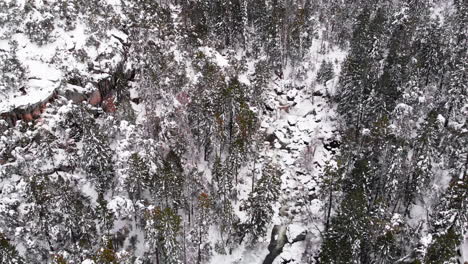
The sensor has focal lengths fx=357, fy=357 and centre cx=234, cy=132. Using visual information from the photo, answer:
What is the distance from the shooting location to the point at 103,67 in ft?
159

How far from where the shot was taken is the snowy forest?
3538 centimetres

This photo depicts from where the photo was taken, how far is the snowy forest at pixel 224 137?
35.4 m

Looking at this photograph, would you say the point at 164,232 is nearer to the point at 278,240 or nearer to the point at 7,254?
the point at 7,254

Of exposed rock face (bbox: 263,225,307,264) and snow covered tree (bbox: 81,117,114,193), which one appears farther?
exposed rock face (bbox: 263,225,307,264)

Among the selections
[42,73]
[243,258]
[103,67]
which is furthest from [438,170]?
[42,73]

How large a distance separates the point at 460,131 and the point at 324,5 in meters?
40.8

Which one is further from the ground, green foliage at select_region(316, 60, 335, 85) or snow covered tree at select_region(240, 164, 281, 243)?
green foliage at select_region(316, 60, 335, 85)

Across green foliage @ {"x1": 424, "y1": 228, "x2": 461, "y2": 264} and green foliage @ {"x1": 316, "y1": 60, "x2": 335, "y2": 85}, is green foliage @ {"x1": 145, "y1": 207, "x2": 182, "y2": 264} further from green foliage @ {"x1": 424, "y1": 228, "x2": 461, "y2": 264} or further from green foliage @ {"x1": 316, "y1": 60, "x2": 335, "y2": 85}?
green foliage @ {"x1": 316, "y1": 60, "x2": 335, "y2": 85}

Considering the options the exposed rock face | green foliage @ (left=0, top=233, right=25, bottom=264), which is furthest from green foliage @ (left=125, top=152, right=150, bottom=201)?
the exposed rock face

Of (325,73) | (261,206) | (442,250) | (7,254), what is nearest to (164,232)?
(261,206)

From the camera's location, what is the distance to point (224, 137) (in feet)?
160

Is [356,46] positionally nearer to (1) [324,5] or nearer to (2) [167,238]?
(1) [324,5]

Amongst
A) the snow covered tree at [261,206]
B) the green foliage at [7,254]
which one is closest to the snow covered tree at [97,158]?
the green foliage at [7,254]

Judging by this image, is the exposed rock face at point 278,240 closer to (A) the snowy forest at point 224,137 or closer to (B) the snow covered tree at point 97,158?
(A) the snowy forest at point 224,137
